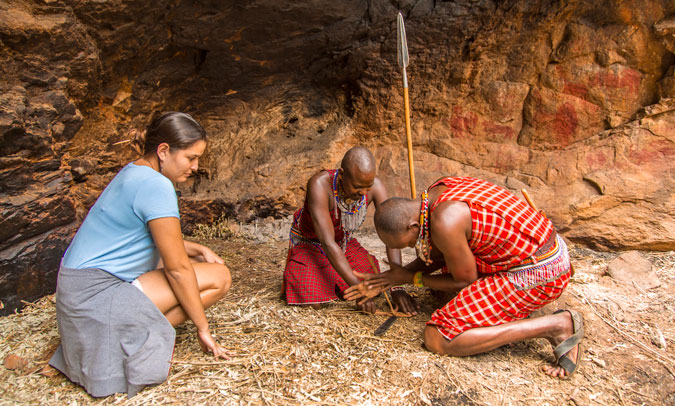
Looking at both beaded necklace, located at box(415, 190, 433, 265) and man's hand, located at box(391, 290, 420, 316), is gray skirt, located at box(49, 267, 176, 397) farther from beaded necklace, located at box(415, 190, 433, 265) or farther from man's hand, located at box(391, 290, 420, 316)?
man's hand, located at box(391, 290, 420, 316)

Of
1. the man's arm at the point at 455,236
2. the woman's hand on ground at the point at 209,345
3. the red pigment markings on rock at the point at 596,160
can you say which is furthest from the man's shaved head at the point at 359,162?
the red pigment markings on rock at the point at 596,160

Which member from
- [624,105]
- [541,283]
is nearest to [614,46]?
[624,105]

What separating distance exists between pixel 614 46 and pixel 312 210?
358 cm

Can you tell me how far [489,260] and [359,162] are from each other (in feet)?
3.13

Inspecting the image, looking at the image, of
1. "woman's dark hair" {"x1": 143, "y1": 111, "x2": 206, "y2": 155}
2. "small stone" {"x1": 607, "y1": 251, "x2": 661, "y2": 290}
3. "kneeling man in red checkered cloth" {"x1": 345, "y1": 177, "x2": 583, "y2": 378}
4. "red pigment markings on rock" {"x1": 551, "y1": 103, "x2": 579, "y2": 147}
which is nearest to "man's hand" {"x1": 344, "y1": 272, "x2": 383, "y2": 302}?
"kneeling man in red checkered cloth" {"x1": 345, "y1": 177, "x2": 583, "y2": 378}

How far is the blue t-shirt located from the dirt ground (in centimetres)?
60

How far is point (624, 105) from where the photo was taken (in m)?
4.35

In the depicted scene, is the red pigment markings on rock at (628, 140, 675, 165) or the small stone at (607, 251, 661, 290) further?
the red pigment markings on rock at (628, 140, 675, 165)

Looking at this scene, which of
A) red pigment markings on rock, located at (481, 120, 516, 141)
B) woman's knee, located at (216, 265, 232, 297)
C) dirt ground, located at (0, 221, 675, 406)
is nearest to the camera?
dirt ground, located at (0, 221, 675, 406)

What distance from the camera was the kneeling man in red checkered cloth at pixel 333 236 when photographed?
2.76 meters

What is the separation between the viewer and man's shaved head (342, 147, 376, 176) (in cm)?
270

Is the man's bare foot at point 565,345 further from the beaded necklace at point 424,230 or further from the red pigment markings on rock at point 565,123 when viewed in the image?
the red pigment markings on rock at point 565,123

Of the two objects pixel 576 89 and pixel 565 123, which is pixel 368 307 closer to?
pixel 565 123

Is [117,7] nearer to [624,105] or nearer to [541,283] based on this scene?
[541,283]
